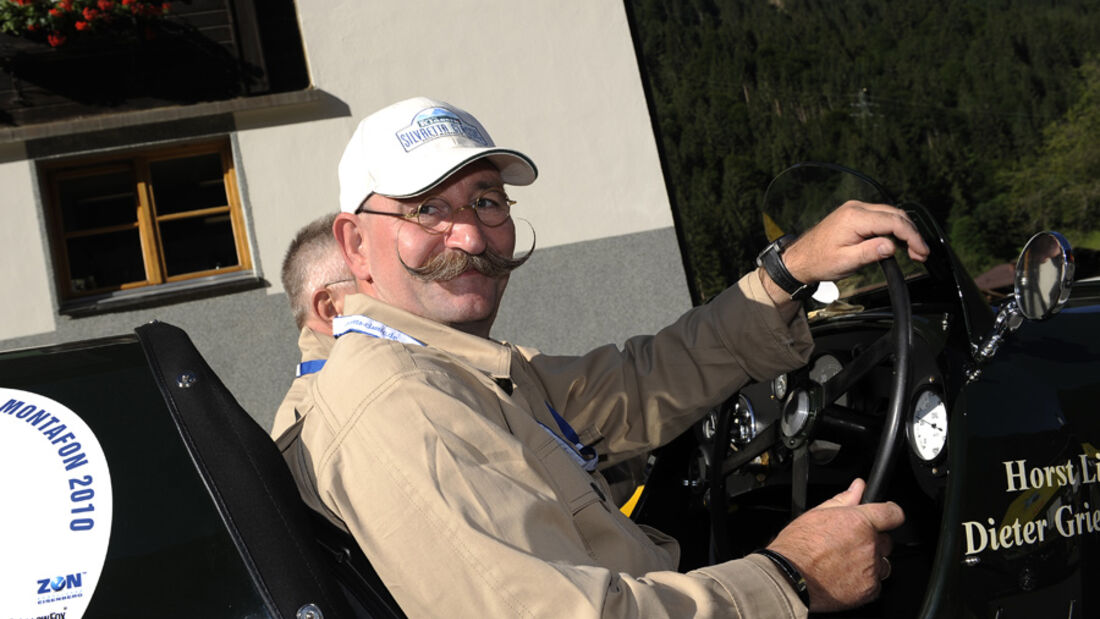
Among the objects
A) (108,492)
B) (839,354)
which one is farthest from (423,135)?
(839,354)

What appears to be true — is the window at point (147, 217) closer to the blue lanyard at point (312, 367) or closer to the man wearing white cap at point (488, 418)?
the blue lanyard at point (312, 367)

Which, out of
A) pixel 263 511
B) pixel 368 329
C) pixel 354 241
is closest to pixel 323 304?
pixel 354 241

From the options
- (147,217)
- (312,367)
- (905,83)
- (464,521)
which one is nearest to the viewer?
(464,521)

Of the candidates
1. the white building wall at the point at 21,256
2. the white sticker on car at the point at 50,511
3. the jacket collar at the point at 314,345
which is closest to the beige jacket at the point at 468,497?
the white sticker on car at the point at 50,511

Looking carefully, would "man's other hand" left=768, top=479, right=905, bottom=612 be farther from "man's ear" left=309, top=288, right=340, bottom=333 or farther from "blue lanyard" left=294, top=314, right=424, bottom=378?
"man's ear" left=309, top=288, right=340, bottom=333

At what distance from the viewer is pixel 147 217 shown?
7.11 meters

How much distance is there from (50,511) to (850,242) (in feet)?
5.10

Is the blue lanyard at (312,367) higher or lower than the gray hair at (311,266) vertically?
lower

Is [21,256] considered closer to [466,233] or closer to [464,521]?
[466,233]

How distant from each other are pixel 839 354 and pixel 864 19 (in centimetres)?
588

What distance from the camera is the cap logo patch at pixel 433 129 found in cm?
187

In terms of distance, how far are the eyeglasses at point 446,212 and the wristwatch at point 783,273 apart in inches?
25.7

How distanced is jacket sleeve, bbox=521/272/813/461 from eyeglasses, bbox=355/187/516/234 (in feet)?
1.75

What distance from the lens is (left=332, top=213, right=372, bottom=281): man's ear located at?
1.96 metres
